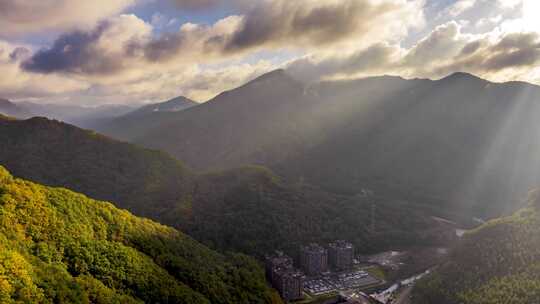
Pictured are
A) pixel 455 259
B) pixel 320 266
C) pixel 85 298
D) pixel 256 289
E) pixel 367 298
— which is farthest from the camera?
pixel 320 266

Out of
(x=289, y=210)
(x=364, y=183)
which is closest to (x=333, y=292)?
(x=289, y=210)

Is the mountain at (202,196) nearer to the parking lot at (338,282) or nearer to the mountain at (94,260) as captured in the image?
the parking lot at (338,282)

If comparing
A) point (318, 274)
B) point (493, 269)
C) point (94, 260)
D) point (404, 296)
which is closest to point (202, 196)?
point (318, 274)

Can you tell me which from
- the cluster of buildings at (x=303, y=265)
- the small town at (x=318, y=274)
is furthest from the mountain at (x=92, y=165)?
the small town at (x=318, y=274)

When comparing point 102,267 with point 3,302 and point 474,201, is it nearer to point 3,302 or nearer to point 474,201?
point 3,302

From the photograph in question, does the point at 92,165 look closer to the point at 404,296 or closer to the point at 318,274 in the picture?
the point at 318,274

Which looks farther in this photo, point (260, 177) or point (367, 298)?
point (260, 177)
